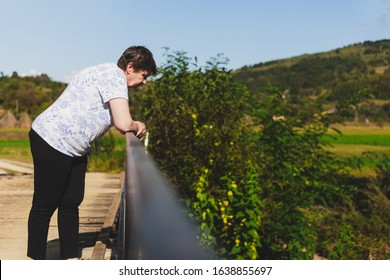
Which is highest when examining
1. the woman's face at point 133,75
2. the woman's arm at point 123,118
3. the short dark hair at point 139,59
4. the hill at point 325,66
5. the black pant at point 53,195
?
the hill at point 325,66

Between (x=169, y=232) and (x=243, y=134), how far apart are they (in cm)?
856

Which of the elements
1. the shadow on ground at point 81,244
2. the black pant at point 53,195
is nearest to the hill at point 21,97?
the shadow on ground at point 81,244

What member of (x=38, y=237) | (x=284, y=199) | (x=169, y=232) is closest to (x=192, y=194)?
(x=284, y=199)

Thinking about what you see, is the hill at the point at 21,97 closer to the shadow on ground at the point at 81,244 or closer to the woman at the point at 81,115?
the shadow on ground at the point at 81,244

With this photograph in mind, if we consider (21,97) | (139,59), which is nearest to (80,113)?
(139,59)

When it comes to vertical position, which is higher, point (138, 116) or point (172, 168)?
point (138, 116)

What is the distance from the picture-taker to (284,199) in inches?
364

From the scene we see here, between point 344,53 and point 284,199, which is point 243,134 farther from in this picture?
point 344,53

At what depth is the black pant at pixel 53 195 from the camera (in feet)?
11.5

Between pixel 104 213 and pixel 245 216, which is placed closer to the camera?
pixel 104 213

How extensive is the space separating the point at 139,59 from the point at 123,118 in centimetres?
37

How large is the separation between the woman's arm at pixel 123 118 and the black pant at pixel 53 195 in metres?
0.43

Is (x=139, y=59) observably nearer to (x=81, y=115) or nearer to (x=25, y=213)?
(x=81, y=115)

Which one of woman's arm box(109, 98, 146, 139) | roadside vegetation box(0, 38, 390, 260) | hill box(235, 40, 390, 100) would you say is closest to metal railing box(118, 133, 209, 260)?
woman's arm box(109, 98, 146, 139)
